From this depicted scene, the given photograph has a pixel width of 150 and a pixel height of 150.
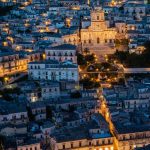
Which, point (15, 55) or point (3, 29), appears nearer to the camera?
point (15, 55)

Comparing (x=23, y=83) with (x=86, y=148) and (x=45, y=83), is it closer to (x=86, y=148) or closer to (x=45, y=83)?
(x=45, y=83)

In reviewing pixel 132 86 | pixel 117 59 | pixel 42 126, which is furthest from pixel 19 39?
pixel 42 126

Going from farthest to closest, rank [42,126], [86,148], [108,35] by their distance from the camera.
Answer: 1. [108,35]
2. [42,126]
3. [86,148]

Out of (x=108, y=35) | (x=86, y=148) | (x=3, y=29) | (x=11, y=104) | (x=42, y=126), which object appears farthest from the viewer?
(x=3, y=29)

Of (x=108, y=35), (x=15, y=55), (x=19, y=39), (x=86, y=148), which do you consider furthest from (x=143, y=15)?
(x=86, y=148)

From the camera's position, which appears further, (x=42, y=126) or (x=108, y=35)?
(x=108, y=35)

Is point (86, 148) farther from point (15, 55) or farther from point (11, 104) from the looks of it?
point (15, 55)

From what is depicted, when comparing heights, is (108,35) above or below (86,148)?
above

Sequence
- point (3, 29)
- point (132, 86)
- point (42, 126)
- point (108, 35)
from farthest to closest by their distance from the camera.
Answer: point (3, 29) → point (108, 35) → point (132, 86) → point (42, 126)

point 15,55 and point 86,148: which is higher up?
point 15,55
